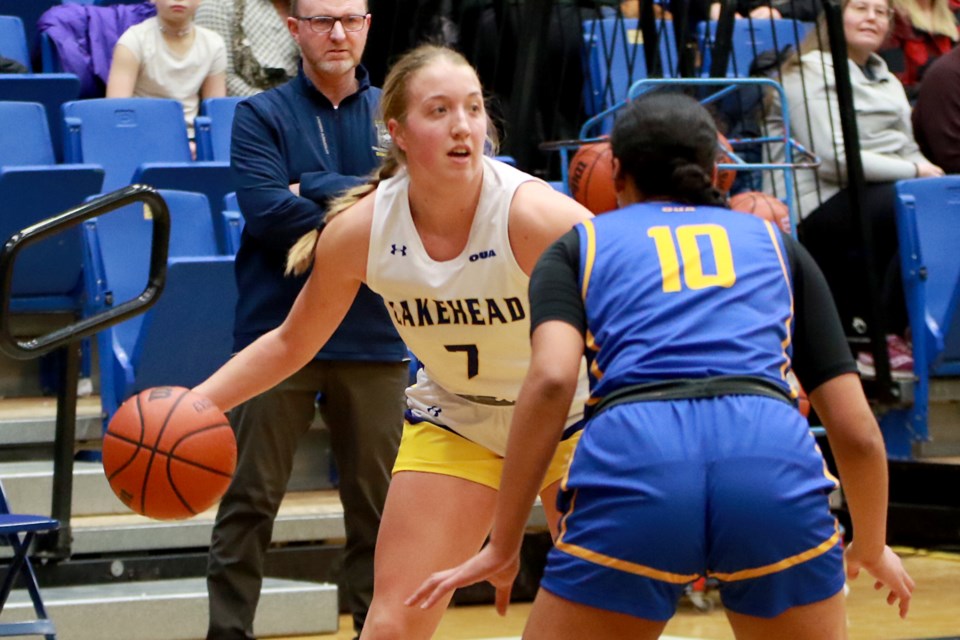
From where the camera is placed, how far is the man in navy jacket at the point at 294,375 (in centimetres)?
441

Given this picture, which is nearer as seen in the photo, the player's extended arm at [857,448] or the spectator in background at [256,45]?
the player's extended arm at [857,448]

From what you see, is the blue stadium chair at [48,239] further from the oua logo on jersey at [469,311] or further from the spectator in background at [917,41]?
the spectator in background at [917,41]

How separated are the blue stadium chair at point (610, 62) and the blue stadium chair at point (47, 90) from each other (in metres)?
2.39

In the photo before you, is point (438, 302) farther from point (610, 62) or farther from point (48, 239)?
point (610, 62)

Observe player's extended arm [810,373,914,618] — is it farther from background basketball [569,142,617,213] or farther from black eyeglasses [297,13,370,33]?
background basketball [569,142,617,213]

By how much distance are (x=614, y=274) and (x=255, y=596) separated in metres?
2.30

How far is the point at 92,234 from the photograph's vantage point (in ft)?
19.0

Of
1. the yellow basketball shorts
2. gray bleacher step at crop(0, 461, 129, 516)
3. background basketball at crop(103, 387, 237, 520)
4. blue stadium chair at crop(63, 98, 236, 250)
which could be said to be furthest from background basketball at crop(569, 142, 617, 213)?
background basketball at crop(103, 387, 237, 520)

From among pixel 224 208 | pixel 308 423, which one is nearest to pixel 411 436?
pixel 308 423

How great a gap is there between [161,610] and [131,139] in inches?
92.2

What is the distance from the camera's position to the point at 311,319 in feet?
11.6

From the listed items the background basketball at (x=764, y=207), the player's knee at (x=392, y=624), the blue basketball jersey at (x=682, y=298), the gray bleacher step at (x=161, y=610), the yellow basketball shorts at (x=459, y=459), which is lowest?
the gray bleacher step at (x=161, y=610)

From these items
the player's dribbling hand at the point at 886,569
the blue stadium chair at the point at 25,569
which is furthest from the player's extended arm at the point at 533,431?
the blue stadium chair at the point at 25,569

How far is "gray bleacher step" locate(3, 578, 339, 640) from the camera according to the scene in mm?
4941
